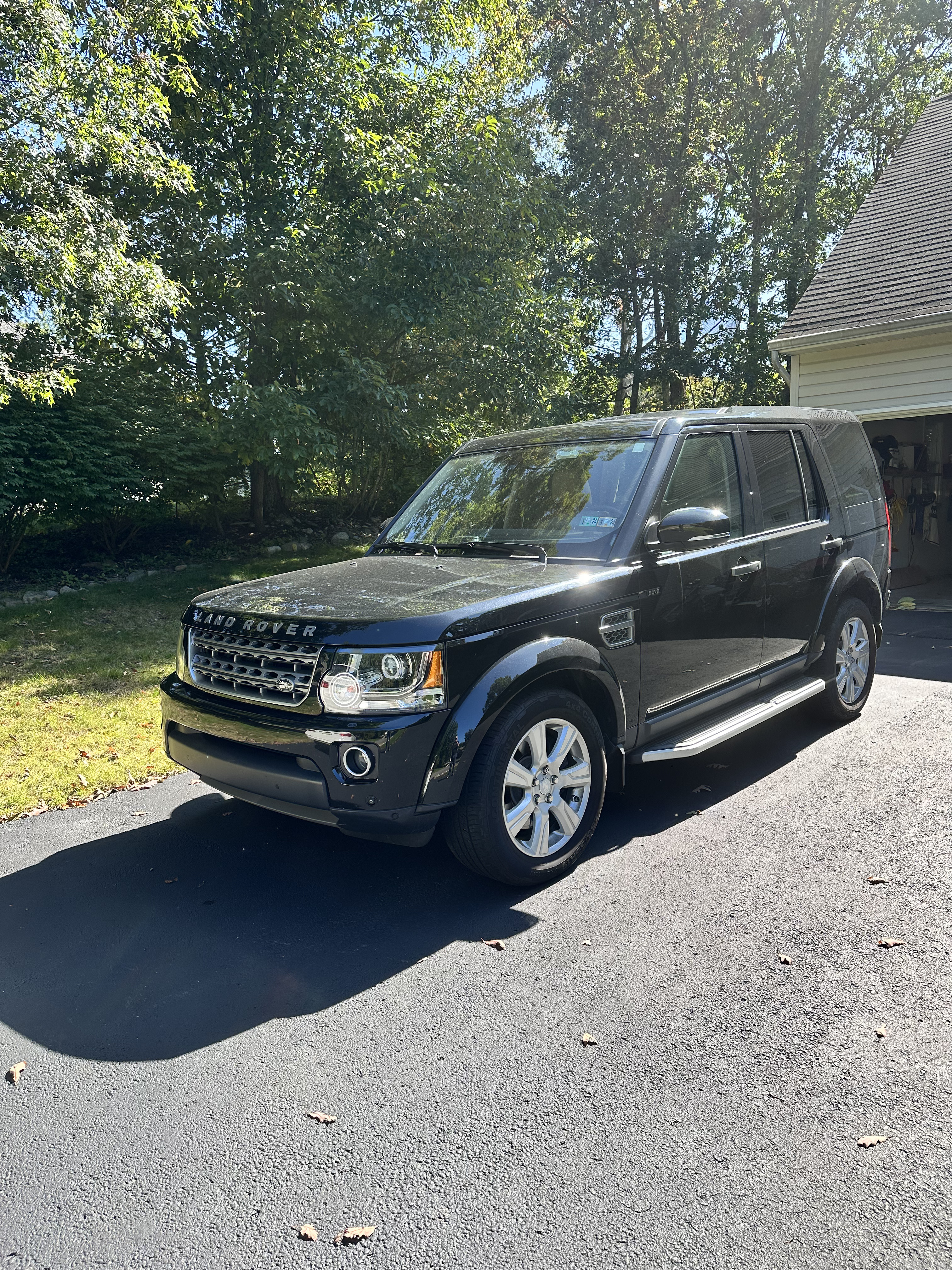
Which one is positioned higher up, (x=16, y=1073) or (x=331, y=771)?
(x=331, y=771)

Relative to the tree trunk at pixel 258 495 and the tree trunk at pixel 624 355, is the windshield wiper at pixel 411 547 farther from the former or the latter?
the tree trunk at pixel 624 355

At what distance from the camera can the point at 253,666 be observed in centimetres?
366

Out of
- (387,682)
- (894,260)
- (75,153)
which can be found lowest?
(387,682)

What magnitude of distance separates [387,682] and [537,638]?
727mm

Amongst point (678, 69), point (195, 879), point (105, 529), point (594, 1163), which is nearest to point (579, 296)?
point (678, 69)

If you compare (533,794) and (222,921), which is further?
(533,794)

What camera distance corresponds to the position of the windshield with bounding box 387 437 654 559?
14.1 ft

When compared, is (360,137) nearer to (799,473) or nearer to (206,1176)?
(799,473)

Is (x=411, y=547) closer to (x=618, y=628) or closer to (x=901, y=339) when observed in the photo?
(x=618, y=628)

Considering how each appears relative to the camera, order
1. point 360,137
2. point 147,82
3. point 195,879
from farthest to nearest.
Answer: point 360,137
point 147,82
point 195,879

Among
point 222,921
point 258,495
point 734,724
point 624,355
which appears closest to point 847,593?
point 734,724

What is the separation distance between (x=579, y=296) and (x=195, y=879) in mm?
20945

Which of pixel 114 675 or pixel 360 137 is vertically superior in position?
pixel 360 137

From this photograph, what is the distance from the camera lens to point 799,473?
5.39m
